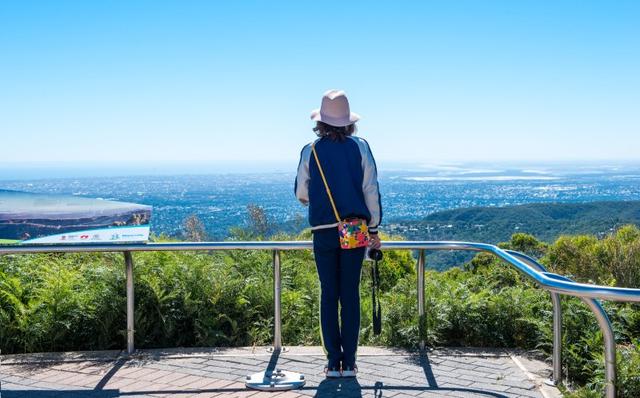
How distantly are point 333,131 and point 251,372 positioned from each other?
72.8 inches

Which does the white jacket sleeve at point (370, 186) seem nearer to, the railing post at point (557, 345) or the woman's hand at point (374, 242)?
the woman's hand at point (374, 242)

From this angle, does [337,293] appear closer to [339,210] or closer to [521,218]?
[339,210]

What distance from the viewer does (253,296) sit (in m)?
7.11

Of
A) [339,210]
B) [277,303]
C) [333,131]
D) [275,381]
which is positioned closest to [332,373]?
[275,381]

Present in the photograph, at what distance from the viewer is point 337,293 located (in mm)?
5656

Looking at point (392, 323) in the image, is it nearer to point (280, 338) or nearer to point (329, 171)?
point (280, 338)

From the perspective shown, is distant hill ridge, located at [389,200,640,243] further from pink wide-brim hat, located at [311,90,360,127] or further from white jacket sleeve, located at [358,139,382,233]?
pink wide-brim hat, located at [311,90,360,127]

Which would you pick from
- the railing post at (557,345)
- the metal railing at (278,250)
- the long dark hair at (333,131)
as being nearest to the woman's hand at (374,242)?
the metal railing at (278,250)

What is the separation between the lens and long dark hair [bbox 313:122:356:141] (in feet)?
17.8

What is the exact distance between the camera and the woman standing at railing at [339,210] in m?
5.38

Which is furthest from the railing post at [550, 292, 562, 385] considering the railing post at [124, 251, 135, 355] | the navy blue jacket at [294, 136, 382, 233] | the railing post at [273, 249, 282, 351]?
the railing post at [124, 251, 135, 355]

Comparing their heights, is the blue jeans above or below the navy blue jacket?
below

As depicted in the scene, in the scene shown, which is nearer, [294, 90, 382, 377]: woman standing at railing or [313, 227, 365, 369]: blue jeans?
[294, 90, 382, 377]: woman standing at railing

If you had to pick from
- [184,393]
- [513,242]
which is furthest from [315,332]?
[513,242]
